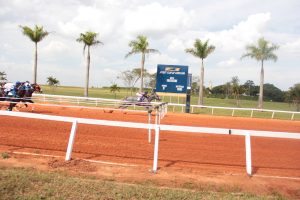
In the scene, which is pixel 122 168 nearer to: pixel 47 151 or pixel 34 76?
pixel 47 151

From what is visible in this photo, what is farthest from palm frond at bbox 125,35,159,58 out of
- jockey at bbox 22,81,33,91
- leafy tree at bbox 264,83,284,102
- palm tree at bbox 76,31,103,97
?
leafy tree at bbox 264,83,284,102

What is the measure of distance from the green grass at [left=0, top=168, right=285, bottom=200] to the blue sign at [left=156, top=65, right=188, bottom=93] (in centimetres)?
1455

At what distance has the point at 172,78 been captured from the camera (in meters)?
20.8

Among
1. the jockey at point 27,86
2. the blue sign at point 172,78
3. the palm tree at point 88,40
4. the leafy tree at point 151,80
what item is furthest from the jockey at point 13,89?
the leafy tree at point 151,80

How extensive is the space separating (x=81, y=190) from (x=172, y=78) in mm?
15766

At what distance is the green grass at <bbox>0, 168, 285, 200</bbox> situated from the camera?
5.24 metres

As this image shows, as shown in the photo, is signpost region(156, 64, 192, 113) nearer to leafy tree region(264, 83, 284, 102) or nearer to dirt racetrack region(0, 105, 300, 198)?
dirt racetrack region(0, 105, 300, 198)

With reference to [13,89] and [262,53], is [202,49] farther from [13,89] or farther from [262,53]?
[13,89]

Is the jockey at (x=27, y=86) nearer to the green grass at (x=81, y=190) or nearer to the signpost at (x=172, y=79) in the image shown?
the signpost at (x=172, y=79)

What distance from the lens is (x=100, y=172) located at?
Answer: 22.4ft

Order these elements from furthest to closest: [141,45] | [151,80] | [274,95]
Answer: [274,95], [151,80], [141,45]

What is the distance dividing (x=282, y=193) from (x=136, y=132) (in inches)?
305

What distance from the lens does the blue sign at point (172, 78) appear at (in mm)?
20603

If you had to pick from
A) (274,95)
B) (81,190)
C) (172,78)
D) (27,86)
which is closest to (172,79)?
(172,78)
